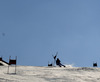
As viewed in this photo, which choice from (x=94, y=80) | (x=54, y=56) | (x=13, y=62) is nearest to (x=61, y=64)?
(x=54, y=56)

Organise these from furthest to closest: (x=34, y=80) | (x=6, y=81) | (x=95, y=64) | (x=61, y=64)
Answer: (x=95, y=64), (x=61, y=64), (x=34, y=80), (x=6, y=81)

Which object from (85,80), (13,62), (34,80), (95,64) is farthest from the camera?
(95,64)

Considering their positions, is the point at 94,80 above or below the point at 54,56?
below

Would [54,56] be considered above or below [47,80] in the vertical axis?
above

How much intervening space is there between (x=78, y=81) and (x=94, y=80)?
1.43m

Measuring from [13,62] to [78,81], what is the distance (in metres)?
6.18

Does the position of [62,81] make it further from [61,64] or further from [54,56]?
[54,56]

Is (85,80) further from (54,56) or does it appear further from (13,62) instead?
(54,56)

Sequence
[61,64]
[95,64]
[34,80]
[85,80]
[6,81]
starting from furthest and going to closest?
[95,64] < [61,64] < [85,80] < [34,80] < [6,81]

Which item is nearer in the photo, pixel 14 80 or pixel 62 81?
pixel 14 80

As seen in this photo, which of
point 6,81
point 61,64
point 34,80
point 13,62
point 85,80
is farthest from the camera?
point 61,64

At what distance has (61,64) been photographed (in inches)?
932

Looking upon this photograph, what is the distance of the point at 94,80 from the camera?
12289 millimetres

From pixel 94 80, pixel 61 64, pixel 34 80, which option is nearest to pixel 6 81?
pixel 34 80
